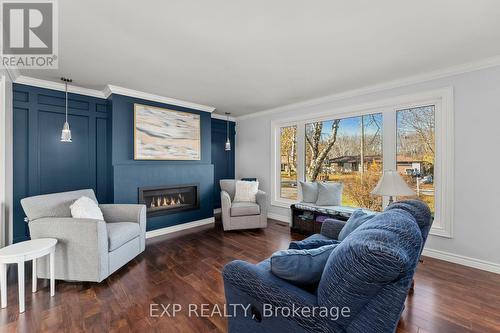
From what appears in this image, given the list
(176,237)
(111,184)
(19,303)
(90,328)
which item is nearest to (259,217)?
(176,237)

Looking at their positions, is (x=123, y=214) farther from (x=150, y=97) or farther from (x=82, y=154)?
(x=150, y=97)

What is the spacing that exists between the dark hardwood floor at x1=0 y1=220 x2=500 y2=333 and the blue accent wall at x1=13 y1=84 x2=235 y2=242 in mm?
1135

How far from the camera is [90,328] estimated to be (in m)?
1.69

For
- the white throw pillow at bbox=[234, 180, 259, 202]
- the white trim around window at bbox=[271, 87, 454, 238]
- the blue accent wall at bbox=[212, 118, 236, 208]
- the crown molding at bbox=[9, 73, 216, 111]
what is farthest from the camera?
the blue accent wall at bbox=[212, 118, 236, 208]

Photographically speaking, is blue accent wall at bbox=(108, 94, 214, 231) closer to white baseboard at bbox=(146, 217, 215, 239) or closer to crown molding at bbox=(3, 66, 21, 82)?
white baseboard at bbox=(146, 217, 215, 239)

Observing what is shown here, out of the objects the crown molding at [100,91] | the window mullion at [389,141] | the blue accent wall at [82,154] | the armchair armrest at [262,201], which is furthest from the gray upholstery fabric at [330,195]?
the crown molding at [100,91]

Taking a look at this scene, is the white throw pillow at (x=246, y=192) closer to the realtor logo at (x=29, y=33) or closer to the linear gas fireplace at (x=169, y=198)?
the linear gas fireplace at (x=169, y=198)

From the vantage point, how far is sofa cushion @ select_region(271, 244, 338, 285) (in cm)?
118

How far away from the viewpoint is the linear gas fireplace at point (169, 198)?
3890 mm

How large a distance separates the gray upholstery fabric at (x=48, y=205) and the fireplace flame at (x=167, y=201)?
131 centimetres

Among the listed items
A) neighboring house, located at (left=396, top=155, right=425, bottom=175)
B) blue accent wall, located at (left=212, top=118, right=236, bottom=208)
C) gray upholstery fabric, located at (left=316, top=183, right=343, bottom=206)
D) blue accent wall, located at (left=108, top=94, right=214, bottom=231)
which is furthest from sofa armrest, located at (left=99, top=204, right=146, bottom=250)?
neighboring house, located at (left=396, top=155, right=425, bottom=175)

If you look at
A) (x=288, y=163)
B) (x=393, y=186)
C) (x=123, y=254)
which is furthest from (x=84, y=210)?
(x=288, y=163)

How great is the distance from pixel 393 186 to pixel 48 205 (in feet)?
12.7

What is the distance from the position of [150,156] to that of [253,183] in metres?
1.99
